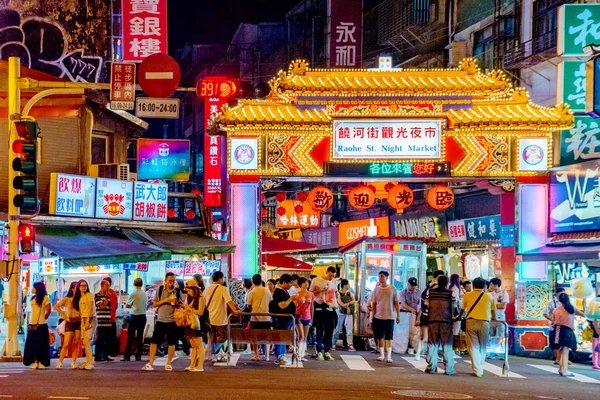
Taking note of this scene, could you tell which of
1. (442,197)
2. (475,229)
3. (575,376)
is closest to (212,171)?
(442,197)

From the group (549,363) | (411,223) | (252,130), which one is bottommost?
(549,363)

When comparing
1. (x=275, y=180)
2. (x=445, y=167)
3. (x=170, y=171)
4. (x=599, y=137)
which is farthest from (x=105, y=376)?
(x=170, y=171)

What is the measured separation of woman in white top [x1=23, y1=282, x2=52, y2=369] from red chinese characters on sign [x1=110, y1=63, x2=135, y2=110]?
5.64 metres

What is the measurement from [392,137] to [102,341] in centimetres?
932

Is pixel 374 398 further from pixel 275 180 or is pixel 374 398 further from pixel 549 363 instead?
pixel 275 180

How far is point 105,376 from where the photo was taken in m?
16.7

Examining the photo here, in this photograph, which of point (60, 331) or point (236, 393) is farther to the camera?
point (60, 331)

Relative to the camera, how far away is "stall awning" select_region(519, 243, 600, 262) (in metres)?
22.2

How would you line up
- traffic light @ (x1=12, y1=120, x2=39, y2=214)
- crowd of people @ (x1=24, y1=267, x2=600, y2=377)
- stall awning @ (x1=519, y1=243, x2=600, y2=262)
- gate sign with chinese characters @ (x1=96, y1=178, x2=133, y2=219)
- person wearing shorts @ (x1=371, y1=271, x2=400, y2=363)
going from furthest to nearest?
gate sign with chinese characters @ (x1=96, y1=178, x2=133, y2=219) → stall awning @ (x1=519, y1=243, x2=600, y2=262) → person wearing shorts @ (x1=371, y1=271, x2=400, y2=363) → traffic light @ (x1=12, y1=120, x2=39, y2=214) → crowd of people @ (x1=24, y1=267, x2=600, y2=377)

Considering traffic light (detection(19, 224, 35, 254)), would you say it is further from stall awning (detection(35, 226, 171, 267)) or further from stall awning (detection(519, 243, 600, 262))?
stall awning (detection(519, 243, 600, 262))

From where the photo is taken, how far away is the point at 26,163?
19047mm

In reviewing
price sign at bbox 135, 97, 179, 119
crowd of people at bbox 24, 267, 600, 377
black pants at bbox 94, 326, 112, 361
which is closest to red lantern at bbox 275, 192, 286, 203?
price sign at bbox 135, 97, 179, 119

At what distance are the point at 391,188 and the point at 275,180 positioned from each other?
6034 mm

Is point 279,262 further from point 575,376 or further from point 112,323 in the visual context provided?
point 575,376
